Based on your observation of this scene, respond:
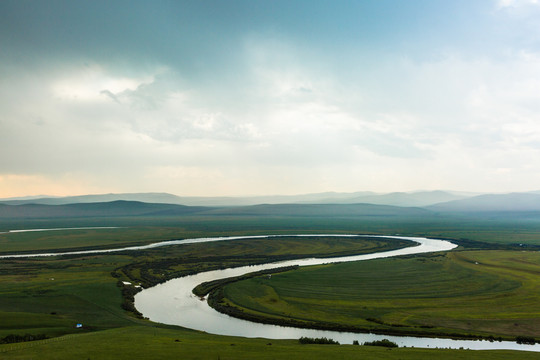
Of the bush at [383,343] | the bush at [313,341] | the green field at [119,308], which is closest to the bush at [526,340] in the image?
the green field at [119,308]

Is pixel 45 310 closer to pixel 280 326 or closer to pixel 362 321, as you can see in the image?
pixel 280 326

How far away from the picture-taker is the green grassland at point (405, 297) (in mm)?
48656

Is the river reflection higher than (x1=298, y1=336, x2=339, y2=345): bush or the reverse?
the reverse

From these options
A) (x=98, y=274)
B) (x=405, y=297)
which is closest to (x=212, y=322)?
(x=405, y=297)

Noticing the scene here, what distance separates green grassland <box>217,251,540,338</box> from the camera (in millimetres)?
48656

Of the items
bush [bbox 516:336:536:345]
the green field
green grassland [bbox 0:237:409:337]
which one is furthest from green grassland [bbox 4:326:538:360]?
green grassland [bbox 0:237:409:337]

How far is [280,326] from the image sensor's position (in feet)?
163

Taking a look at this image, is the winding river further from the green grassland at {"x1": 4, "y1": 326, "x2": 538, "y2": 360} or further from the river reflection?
the green grassland at {"x1": 4, "y1": 326, "x2": 538, "y2": 360}

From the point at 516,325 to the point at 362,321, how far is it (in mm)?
19070

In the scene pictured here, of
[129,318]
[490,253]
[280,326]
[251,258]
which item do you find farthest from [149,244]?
[490,253]

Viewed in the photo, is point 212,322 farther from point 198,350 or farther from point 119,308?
point 198,350

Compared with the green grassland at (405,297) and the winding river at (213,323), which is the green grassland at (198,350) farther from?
the green grassland at (405,297)

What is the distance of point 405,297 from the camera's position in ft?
202

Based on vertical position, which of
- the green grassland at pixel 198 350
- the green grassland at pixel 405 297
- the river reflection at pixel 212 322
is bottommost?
the river reflection at pixel 212 322
